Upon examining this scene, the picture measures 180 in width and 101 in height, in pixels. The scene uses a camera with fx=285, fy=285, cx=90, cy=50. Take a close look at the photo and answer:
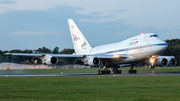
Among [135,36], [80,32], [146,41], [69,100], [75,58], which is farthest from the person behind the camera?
[80,32]

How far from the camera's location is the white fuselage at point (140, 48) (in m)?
35.2

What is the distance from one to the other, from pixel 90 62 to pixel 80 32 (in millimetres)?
13730

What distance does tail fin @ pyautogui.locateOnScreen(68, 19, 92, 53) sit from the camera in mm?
49688

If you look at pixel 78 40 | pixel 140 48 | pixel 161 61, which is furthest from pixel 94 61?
pixel 78 40

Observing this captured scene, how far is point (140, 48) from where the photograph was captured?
3641 centimetres

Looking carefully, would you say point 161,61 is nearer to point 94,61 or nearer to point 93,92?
point 94,61

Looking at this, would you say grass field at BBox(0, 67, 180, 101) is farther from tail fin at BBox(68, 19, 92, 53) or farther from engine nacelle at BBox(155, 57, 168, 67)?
tail fin at BBox(68, 19, 92, 53)

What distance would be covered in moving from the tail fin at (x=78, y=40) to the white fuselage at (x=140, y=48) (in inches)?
366

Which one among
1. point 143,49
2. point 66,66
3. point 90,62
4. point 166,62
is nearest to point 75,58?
point 90,62

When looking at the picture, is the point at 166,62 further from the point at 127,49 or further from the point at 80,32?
the point at 80,32

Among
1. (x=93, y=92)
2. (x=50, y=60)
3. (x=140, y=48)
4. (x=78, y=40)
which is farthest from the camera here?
(x=78, y=40)

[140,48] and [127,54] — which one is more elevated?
[140,48]

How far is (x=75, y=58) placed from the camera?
42.2 m

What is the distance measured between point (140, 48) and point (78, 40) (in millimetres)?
16659
